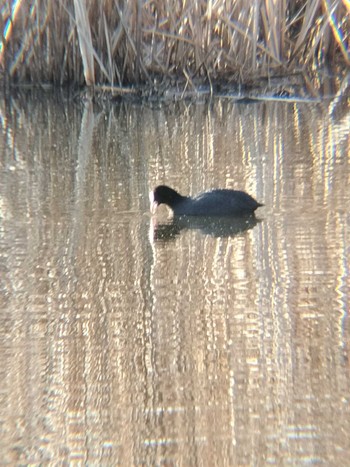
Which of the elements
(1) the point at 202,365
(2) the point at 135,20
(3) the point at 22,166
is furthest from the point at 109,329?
(2) the point at 135,20

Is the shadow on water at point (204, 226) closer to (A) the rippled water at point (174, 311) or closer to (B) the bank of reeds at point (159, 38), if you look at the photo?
(A) the rippled water at point (174, 311)

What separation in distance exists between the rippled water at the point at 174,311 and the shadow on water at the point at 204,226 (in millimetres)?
17

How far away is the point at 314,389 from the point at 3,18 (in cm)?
851

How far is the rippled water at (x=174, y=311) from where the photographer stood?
325cm

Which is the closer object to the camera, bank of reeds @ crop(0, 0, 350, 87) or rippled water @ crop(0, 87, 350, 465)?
rippled water @ crop(0, 87, 350, 465)

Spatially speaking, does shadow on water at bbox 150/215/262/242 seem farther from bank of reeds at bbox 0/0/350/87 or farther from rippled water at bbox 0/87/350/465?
bank of reeds at bbox 0/0/350/87

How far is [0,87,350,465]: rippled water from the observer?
325 centimetres

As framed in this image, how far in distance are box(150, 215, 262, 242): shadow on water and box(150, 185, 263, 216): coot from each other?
0.04m

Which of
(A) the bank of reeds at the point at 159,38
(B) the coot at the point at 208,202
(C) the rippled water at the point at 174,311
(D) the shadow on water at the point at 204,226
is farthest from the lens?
(A) the bank of reeds at the point at 159,38

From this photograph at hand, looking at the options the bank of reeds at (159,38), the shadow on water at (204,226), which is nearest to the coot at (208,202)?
the shadow on water at (204,226)

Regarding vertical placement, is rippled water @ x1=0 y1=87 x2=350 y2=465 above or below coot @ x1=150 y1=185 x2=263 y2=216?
below

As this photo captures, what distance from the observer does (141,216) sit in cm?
610

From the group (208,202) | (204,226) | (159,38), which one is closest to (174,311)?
(204,226)

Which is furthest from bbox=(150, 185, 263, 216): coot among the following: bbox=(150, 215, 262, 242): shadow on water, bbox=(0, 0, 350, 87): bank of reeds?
bbox=(0, 0, 350, 87): bank of reeds
